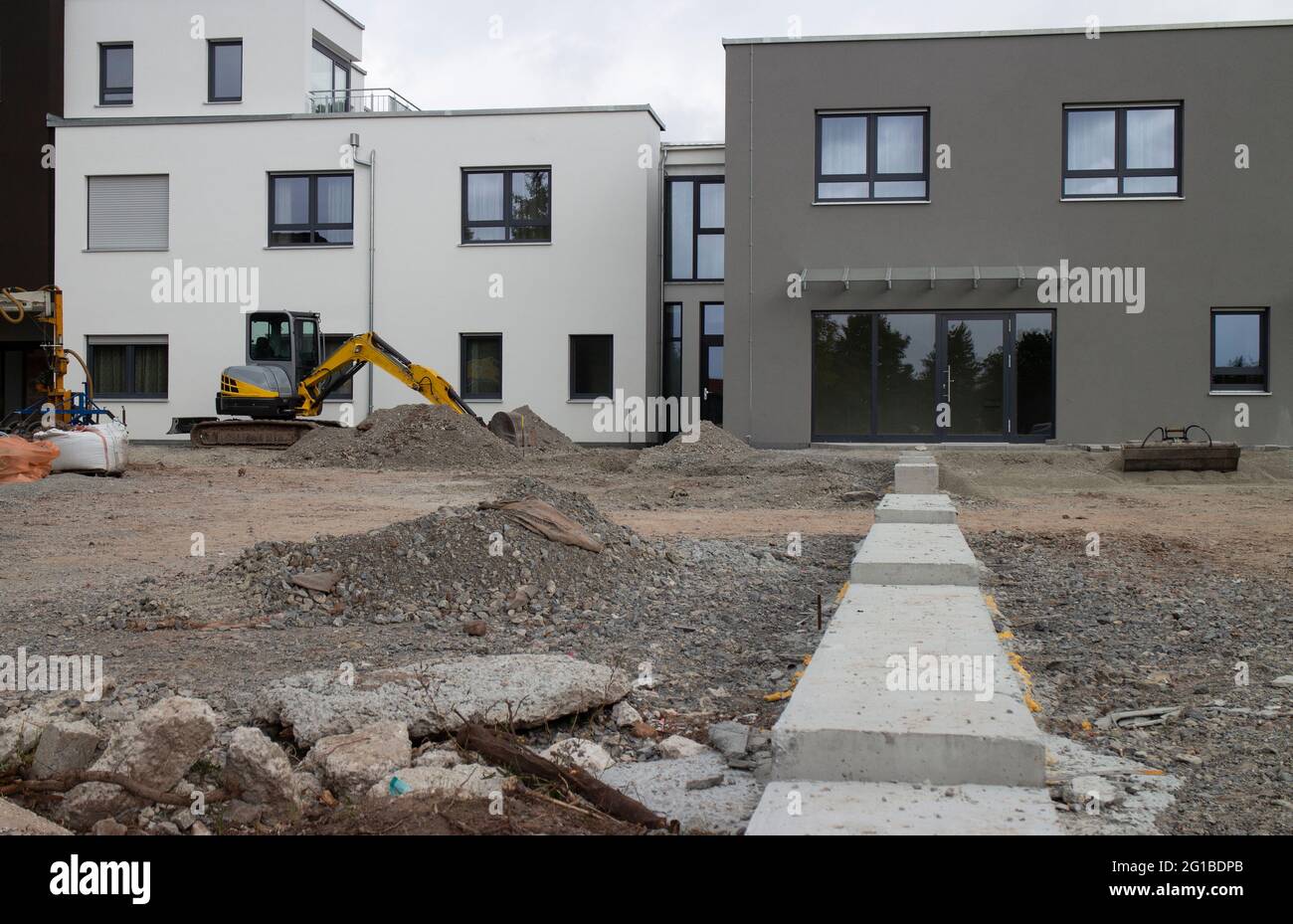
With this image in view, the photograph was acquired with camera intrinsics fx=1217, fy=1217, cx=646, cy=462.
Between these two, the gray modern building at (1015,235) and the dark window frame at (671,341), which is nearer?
the gray modern building at (1015,235)

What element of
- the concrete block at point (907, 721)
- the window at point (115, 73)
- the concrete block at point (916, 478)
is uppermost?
the window at point (115, 73)

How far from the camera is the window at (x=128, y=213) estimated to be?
28484 mm

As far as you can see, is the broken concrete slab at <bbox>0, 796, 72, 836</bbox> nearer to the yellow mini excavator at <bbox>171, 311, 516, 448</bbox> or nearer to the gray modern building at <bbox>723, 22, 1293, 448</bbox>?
the gray modern building at <bbox>723, 22, 1293, 448</bbox>

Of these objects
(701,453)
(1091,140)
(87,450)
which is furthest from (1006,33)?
(87,450)

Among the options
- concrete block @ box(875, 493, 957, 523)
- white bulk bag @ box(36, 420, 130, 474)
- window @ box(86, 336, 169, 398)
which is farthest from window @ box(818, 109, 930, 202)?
window @ box(86, 336, 169, 398)

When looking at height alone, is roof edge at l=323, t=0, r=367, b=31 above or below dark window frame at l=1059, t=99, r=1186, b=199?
above

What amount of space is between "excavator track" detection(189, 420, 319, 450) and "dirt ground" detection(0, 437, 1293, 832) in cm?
416

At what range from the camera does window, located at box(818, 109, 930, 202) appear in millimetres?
22062

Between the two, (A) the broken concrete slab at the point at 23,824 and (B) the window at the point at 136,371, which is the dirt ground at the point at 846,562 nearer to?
(A) the broken concrete slab at the point at 23,824

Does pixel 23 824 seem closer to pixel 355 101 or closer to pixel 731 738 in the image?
pixel 731 738

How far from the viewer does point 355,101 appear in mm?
31875

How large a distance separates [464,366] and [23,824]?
24.4 meters

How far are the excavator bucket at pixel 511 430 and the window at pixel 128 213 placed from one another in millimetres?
10319

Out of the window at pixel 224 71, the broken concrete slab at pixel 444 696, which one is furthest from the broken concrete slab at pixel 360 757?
the window at pixel 224 71
